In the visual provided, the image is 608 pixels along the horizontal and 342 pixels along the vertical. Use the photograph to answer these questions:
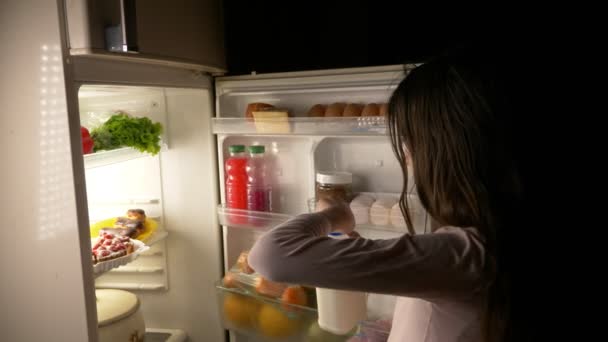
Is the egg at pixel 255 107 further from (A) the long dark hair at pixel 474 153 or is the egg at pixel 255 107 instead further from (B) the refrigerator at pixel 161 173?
(A) the long dark hair at pixel 474 153

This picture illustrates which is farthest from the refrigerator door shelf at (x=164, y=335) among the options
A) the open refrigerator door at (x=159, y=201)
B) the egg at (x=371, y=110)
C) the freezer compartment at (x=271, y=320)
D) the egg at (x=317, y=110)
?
the egg at (x=371, y=110)

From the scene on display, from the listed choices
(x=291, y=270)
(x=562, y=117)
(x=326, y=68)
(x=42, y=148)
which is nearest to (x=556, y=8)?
(x=562, y=117)

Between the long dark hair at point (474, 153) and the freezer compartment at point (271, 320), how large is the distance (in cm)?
62

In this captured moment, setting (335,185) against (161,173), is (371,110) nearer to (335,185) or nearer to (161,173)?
(335,185)

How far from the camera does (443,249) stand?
732 millimetres

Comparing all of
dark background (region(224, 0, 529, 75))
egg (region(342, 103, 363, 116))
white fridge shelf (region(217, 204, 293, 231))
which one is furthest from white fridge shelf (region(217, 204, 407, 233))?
dark background (region(224, 0, 529, 75))

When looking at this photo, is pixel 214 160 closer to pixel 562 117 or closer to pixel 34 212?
pixel 34 212

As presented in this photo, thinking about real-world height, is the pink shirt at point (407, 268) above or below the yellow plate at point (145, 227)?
above

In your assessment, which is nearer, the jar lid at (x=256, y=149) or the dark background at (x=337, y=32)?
the dark background at (x=337, y=32)

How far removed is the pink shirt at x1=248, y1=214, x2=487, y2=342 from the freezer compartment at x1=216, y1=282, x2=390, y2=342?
545 millimetres

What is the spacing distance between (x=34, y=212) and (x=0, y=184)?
0.12 meters

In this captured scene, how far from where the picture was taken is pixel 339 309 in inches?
50.3

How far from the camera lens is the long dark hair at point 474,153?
0.75m

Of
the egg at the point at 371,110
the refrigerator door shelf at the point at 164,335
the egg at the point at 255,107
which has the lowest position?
the refrigerator door shelf at the point at 164,335
